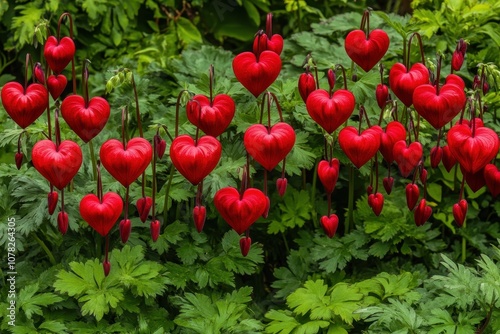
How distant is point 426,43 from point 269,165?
1.59 meters

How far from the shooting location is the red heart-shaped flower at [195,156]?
2.65 m

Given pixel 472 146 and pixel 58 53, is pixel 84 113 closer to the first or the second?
pixel 58 53

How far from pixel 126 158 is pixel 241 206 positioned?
38 cm

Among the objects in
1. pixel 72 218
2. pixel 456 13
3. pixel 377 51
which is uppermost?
pixel 377 51

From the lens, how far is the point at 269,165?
8.88ft

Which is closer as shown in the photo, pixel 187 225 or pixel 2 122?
pixel 187 225

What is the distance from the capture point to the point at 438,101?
2793 millimetres

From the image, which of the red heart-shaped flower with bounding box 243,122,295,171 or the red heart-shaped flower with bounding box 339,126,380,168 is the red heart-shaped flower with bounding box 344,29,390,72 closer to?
the red heart-shaped flower with bounding box 339,126,380,168

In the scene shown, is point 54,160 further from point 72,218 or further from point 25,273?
point 25,273

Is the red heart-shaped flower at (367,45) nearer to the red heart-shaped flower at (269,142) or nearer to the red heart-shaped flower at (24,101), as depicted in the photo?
the red heart-shaped flower at (269,142)

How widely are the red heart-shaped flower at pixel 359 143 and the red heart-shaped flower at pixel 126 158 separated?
0.66 metres

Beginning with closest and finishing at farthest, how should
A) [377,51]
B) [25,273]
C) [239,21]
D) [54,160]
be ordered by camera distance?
[54,160] < [377,51] < [25,273] < [239,21]

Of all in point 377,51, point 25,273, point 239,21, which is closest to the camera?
point 377,51

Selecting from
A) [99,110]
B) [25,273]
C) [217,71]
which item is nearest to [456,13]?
[217,71]
